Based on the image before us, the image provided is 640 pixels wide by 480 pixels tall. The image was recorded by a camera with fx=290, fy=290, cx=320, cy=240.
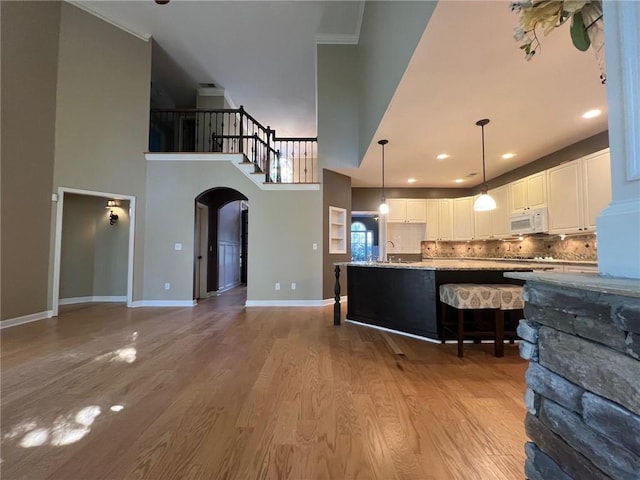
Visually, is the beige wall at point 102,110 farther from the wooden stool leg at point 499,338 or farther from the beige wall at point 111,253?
the wooden stool leg at point 499,338

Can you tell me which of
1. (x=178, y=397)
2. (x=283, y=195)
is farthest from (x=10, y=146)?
(x=178, y=397)

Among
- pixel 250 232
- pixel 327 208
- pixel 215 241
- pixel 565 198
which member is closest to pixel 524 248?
pixel 565 198

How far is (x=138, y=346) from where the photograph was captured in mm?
3191

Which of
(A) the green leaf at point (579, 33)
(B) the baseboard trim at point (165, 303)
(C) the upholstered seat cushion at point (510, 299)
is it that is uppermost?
(A) the green leaf at point (579, 33)

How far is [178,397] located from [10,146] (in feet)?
14.7

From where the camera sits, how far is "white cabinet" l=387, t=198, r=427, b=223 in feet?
23.1

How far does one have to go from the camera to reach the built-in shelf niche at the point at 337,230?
6.05 m

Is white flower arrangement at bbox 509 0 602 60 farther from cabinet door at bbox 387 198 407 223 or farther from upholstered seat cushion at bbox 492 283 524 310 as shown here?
cabinet door at bbox 387 198 407 223

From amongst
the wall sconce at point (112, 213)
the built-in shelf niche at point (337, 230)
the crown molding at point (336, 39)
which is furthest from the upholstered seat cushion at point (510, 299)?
the wall sconce at point (112, 213)

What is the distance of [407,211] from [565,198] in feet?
10.2

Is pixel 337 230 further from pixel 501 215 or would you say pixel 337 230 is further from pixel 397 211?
pixel 501 215

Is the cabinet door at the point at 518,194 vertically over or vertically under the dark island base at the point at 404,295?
over

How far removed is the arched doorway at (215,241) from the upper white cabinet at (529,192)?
5.20 meters

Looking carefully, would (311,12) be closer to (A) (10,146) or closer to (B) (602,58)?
(A) (10,146)
